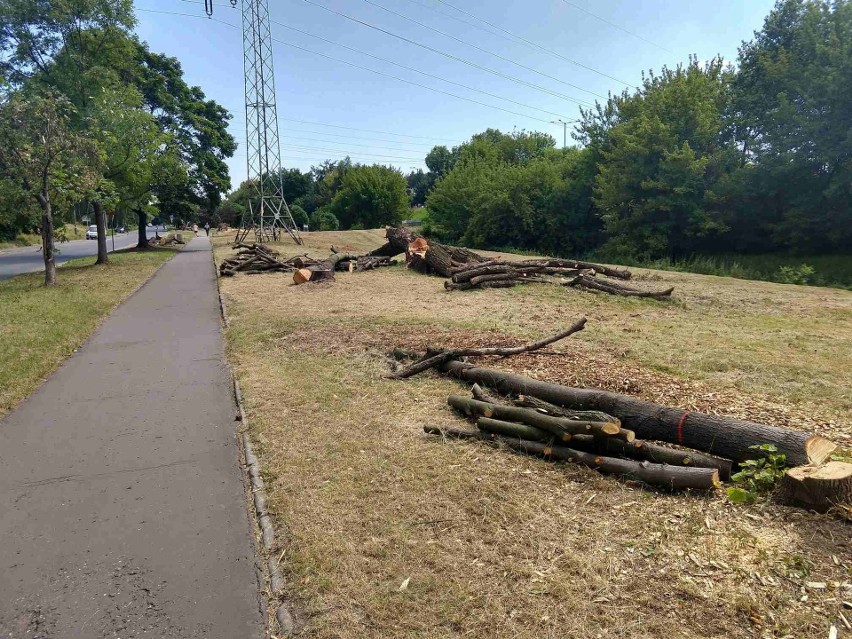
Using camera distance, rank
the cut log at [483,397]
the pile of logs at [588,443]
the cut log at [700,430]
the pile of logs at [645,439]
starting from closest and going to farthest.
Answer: the pile of logs at [645,439]
the cut log at [700,430]
the pile of logs at [588,443]
the cut log at [483,397]

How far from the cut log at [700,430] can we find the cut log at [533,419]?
432mm

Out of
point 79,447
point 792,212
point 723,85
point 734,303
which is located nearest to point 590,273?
point 734,303

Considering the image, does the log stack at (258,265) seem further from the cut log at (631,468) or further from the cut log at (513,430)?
the cut log at (631,468)

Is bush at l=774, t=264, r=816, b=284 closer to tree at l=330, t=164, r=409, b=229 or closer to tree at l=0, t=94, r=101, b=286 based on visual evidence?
tree at l=0, t=94, r=101, b=286

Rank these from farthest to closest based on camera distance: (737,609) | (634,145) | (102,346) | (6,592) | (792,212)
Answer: (634,145), (792,212), (102,346), (6,592), (737,609)

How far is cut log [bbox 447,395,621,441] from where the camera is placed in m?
4.29

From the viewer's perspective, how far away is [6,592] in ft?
10.2

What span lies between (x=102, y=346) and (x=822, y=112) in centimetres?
2842

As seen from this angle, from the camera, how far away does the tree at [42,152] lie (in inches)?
553

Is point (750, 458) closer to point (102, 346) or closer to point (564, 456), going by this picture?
point (564, 456)

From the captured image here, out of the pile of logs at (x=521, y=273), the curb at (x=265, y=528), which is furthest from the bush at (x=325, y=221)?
the curb at (x=265, y=528)

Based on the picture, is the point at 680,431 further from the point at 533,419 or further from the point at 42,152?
→ the point at 42,152

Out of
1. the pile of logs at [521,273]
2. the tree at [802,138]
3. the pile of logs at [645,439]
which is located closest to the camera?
the pile of logs at [645,439]

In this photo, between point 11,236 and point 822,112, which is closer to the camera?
point 822,112
